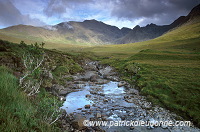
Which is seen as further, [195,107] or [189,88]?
[189,88]

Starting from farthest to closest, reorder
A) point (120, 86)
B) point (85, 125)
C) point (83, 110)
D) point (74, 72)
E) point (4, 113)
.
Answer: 1. point (74, 72)
2. point (120, 86)
3. point (83, 110)
4. point (85, 125)
5. point (4, 113)

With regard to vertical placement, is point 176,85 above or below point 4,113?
below

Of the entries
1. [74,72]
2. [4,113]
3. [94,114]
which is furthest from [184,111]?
[74,72]

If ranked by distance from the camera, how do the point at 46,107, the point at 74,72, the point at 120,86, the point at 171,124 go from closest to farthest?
the point at 46,107 < the point at 171,124 < the point at 120,86 < the point at 74,72

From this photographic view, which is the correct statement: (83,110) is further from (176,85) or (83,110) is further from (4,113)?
(176,85)

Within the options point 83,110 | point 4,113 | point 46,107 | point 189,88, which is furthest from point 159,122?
point 4,113

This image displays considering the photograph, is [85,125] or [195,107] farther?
[195,107]

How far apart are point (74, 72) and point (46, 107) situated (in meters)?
32.9

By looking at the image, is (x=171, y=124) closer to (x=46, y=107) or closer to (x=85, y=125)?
(x=85, y=125)

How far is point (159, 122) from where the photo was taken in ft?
45.6

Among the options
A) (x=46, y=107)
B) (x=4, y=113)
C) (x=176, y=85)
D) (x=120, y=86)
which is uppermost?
(x=4, y=113)

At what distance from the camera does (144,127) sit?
512 inches

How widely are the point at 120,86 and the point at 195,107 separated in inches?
608

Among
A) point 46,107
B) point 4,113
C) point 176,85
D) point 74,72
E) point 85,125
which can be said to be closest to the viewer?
point 4,113
